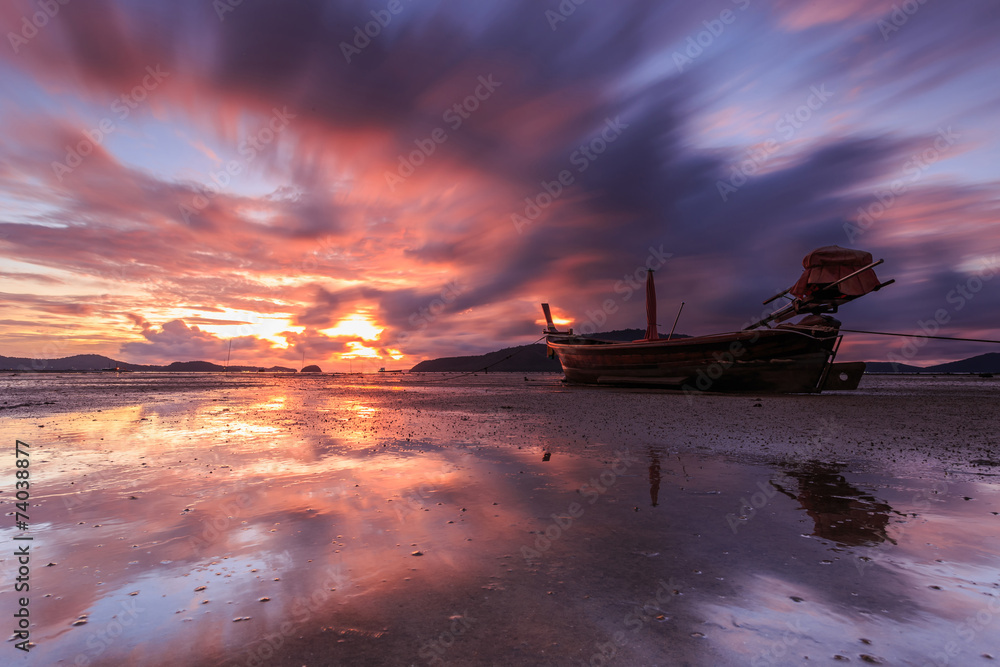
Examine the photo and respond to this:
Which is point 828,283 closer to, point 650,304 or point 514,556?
point 650,304

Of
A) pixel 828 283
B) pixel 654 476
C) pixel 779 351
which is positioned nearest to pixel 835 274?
pixel 828 283

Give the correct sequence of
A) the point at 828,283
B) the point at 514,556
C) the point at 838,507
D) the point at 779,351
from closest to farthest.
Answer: the point at 514,556 < the point at 838,507 < the point at 779,351 < the point at 828,283

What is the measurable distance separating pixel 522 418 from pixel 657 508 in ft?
35.3

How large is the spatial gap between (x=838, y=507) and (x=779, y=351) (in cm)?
2474

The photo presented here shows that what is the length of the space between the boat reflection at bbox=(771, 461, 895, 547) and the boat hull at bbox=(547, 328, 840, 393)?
2186 centimetres

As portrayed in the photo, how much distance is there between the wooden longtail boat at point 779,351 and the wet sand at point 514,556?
1822 cm

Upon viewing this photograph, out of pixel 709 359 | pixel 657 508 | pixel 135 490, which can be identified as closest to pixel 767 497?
pixel 657 508

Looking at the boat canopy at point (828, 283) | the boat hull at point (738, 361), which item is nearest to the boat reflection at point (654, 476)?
the boat hull at point (738, 361)

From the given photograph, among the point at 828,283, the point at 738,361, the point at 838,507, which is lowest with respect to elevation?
the point at 838,507

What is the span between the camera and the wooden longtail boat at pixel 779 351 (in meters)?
26.6

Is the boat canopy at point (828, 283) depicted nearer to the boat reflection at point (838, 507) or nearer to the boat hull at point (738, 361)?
the boat hull at point (738, 361)

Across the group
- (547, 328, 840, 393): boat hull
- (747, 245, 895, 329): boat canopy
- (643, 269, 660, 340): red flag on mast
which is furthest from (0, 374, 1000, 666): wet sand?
(643, 269, 660, 340): red flag on mast

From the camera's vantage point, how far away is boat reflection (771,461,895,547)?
4.75 metres

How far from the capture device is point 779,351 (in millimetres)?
26859
